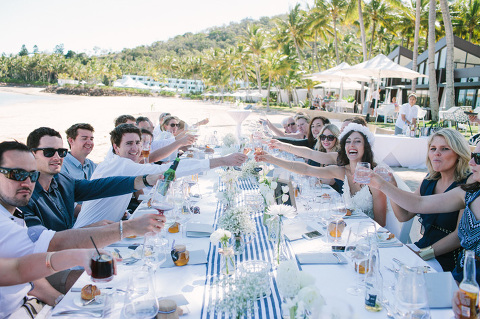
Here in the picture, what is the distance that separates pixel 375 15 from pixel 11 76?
9730 centimetres

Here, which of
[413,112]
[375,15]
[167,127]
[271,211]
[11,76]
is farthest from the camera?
[11,76]

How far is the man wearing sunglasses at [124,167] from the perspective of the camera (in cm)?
345

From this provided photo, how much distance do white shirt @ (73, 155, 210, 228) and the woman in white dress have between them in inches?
32.6

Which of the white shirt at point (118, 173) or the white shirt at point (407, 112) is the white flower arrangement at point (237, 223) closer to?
the white shirt at point (118, 173)

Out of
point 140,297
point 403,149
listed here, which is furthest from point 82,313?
point 403,149

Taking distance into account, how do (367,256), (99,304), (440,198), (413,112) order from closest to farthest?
(99,304), (367,256), (440,198), (413,112)

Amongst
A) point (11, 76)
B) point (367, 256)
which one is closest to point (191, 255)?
point (367, 256)

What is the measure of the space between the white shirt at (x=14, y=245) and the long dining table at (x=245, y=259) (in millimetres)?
263

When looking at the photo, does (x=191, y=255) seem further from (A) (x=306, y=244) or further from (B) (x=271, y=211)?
(A) (x=306, y=244)

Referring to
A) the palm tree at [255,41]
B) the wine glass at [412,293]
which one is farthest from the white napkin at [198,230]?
the palm tree at [255,41]

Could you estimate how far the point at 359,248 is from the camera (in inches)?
76.4

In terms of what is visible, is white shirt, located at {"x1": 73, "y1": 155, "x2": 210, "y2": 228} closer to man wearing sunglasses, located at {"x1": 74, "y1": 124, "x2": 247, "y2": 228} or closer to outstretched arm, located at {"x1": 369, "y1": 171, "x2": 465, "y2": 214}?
man wearing sunglasses, located at {"x1": 74, "y1": 124, "x2": 247, "y2": 228}

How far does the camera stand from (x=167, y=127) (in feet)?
23.3

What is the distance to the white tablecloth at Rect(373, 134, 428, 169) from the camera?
9.30 m
